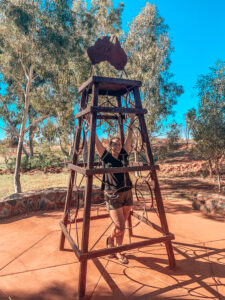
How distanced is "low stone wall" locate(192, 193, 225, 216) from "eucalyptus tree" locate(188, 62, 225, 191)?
3.21m

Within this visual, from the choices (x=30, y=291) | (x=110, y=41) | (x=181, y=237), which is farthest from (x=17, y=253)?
(x=110, y=41)

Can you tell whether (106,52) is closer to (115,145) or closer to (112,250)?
(115,145)

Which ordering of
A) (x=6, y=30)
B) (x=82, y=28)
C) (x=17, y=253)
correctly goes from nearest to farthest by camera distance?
1. (x=17, y=253)
2. (x=6, y=30)
3. (x=82, y=28)

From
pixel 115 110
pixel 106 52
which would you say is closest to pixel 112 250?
pixel 115 110

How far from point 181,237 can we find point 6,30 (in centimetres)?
937

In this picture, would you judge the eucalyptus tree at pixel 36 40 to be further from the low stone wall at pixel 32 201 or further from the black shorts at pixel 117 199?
the black shorts at pixel 117 199

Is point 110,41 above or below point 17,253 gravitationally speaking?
above

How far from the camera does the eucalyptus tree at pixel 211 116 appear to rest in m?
7.90

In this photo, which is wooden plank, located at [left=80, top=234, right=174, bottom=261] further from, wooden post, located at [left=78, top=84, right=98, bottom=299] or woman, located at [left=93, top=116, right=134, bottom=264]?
woman, located at [left=93, top=116, right=134, bottom=264]

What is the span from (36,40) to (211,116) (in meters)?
7.32

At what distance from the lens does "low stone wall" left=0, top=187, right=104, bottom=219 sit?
5.08m

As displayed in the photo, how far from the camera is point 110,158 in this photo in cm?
302

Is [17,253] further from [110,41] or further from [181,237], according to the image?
[110,41]

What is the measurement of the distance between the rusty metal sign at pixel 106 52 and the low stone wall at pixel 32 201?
11.7ft
